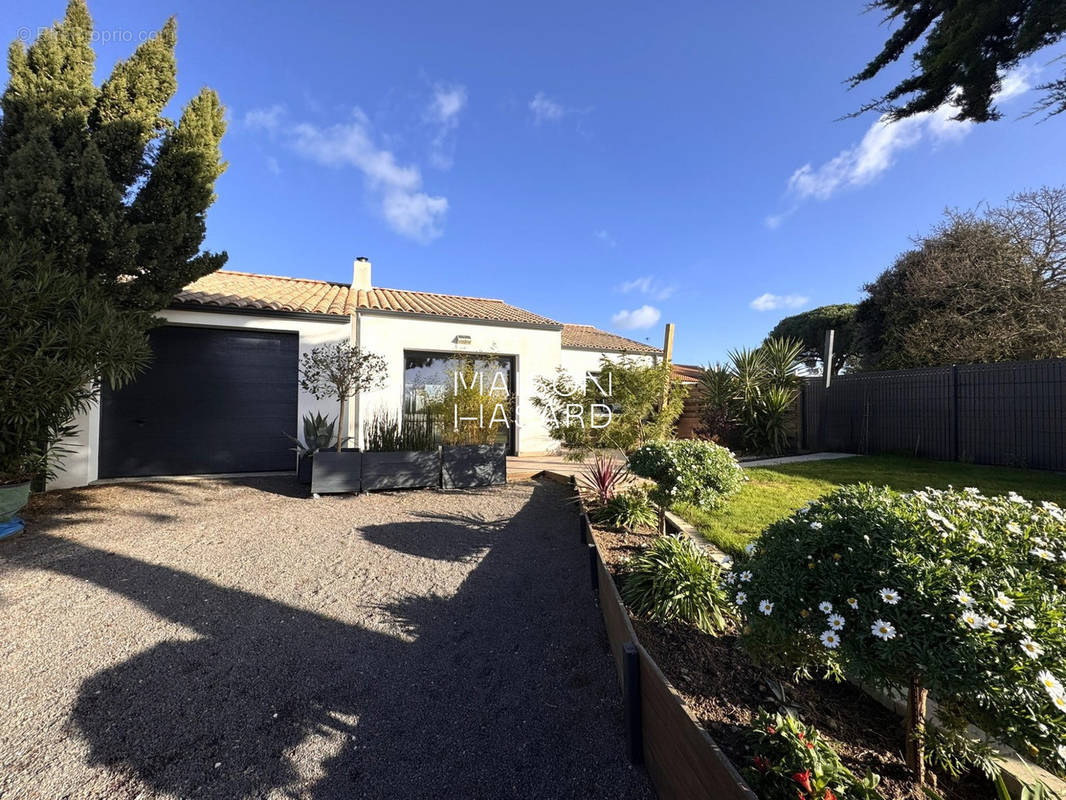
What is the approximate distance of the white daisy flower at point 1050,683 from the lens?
931mm

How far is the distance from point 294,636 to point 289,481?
495 cm

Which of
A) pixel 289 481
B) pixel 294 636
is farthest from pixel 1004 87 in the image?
pixel 289 481

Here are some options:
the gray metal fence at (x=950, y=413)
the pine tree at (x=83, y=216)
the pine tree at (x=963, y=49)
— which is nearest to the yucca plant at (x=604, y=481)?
the pine tree at (x=83, y=216)

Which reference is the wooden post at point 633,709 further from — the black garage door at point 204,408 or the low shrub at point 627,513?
the black garage door at point 204,408

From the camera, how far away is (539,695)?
2.05m

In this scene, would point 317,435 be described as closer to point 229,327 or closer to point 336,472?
point 336,472

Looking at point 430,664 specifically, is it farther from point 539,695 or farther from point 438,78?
point 438,78

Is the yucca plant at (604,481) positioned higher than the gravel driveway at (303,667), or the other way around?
the yucca plant at (604,481)

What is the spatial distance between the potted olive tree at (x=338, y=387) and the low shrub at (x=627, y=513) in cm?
351

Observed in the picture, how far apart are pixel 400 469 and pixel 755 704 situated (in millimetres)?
5183

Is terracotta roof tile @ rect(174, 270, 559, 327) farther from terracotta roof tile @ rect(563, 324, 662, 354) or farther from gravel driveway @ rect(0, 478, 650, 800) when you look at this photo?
gravel driveway @ rect(0, 478, 650, 800)

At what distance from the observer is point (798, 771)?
1.15 metres

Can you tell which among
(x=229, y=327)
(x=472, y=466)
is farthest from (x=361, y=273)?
(x=472, y=466)

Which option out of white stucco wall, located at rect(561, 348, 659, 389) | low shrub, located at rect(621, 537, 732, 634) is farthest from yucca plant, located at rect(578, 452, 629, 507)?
white stucco wall, located at rect(561, 348, 659, 389)
